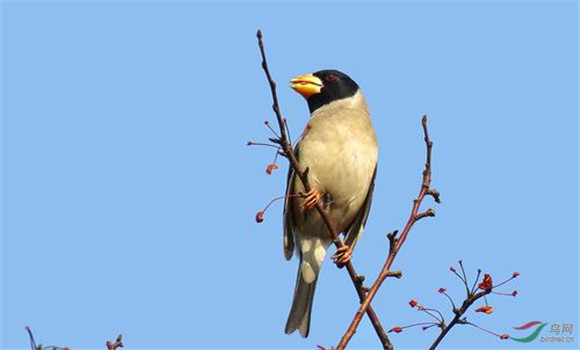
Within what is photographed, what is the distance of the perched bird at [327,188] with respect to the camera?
665cm

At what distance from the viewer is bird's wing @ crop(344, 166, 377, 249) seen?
7132 millimetres

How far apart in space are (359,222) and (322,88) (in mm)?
1507

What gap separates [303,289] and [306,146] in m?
1.27

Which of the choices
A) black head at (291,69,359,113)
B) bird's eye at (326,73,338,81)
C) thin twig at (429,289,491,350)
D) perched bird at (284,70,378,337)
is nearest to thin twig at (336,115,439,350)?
thin twig at (429,289,491,350)

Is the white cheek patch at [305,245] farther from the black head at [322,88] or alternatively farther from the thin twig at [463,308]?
the thin twig at [463,308]

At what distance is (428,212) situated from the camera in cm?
411

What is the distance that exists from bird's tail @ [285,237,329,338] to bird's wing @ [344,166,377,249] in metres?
0.23

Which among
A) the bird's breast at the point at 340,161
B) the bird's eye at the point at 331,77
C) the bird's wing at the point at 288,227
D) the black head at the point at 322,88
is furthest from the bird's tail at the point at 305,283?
the bird's eye at the point at 331,77

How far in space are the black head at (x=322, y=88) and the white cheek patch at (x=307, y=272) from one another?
1645mm

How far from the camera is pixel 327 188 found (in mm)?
6691

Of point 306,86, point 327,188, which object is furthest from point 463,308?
point 306,86

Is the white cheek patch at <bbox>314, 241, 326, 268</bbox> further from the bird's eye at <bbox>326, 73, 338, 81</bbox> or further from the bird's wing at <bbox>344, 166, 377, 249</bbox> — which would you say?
the bird's eye at <bbox>326, 73, 338, 81</bbox>

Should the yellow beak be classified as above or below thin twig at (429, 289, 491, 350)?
above

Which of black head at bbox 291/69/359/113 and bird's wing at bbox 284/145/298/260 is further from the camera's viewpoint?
black head at bbox 291/69/359/113
